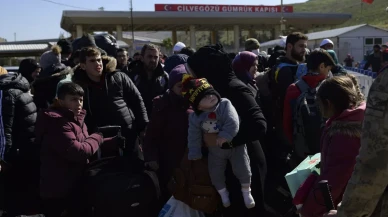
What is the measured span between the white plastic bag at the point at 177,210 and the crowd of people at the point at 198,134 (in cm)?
11

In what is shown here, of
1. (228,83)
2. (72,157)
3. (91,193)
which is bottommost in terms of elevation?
(91,193)

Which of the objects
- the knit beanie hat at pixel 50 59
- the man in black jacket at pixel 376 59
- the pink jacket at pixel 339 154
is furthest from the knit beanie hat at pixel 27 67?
the man in black jacket at pixel 376 59

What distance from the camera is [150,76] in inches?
227

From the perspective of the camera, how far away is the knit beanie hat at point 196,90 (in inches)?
125

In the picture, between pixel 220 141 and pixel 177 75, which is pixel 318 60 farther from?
pixel 220 141

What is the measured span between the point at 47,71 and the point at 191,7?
1617 inches

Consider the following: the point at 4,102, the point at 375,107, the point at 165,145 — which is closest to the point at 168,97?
the point at 165,145

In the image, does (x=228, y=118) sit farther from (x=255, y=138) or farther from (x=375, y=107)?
(x=375, y=107)

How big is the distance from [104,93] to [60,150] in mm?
921

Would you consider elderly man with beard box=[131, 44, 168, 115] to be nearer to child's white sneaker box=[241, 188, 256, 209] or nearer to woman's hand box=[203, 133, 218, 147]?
woman's hand box=[203, 133, 218, 147]

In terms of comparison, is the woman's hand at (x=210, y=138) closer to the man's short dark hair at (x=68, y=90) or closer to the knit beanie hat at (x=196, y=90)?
→ the knit beanie hat at (x=196, y=90)

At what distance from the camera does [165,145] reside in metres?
3.83

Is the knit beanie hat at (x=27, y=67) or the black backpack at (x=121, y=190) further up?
the knit beanie hat at (x=27, y=67)

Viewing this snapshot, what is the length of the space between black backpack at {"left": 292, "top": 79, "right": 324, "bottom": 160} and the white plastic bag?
3.87 ft
